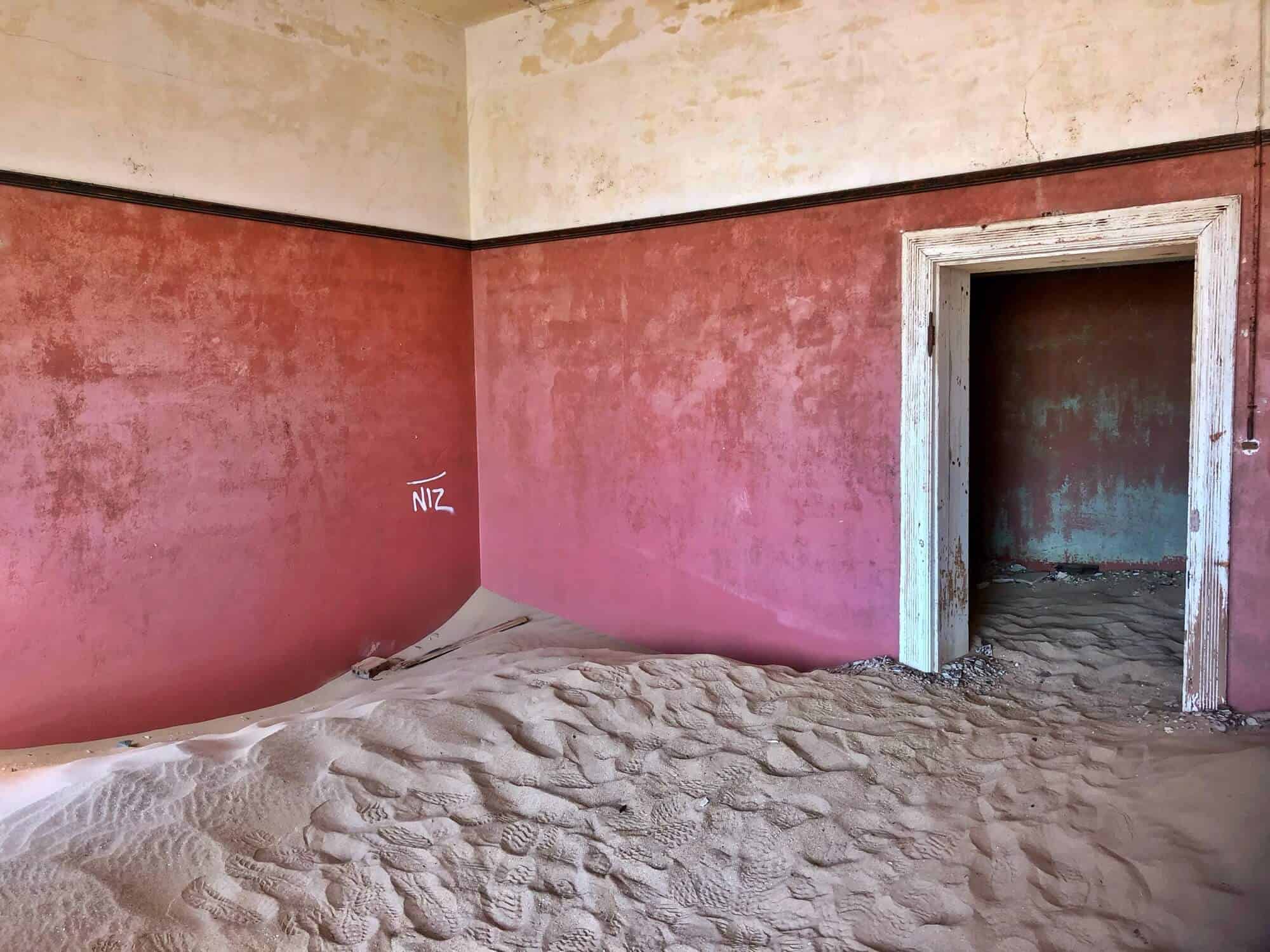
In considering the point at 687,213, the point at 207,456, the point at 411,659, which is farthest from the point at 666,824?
the point at 687,213

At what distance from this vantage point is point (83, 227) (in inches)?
149

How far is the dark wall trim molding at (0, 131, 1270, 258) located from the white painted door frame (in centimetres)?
21

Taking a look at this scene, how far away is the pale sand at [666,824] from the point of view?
2268 millimetres

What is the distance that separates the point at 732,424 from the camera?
4562mm

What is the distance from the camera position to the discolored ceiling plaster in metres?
4.91

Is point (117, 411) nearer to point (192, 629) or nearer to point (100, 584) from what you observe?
point (100, 584)

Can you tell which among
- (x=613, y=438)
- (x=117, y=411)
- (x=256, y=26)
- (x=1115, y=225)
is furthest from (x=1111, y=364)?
(x=117, y=411)

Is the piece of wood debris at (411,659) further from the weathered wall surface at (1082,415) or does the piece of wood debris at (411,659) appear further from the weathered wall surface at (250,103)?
the weathered wall surface at (1082,415)

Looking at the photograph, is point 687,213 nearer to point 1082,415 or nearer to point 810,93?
point 810,93

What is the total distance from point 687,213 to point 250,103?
93.2 inches

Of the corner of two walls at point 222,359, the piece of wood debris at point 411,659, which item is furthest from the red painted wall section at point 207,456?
the piece of wood debris at point 411,659

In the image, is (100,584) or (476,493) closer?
(100,584)

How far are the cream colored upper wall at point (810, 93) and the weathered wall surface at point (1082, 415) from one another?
6.98 ft

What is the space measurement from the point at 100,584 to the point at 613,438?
108 inches
